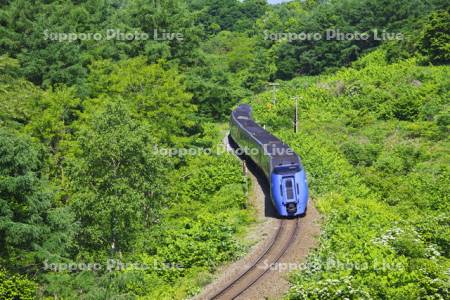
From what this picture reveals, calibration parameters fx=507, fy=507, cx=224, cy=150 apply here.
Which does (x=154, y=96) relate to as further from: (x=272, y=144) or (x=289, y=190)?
(x=289, y=190)

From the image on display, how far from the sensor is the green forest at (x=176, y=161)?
2084 cm

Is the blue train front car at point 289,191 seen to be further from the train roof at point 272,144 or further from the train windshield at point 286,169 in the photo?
the train roof at point 272,144

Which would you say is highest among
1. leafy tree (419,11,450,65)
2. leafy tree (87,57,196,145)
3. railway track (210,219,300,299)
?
leafy tree (419,11,450,65)

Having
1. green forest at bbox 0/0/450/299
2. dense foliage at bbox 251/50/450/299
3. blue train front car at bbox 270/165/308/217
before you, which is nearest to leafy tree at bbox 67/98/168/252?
green forest at bbox 0/0/450/299

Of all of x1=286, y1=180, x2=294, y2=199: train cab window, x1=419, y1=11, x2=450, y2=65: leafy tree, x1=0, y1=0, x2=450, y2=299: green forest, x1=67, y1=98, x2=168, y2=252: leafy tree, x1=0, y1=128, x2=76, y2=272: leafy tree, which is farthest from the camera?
x1=419, y1=11, x2=450, y2=65: leafy tree

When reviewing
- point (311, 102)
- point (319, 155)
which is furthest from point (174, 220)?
point (311, 102)

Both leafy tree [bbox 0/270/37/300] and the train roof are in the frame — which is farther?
the train roof

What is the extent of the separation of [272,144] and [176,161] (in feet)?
21.9

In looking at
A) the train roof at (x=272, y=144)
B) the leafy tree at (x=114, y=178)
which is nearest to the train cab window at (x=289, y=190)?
the train roof at (x=272, y=144)

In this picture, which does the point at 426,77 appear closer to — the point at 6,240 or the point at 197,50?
the point at 197,50

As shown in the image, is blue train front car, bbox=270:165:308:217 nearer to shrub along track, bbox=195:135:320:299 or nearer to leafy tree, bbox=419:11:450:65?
shrub along track, bbox=195:135:320:299

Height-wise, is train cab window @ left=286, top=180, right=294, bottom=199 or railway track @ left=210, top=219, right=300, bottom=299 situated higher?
train cab window @ left=286, top=180, right=294, bottom=199

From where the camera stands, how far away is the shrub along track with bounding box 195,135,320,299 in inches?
803

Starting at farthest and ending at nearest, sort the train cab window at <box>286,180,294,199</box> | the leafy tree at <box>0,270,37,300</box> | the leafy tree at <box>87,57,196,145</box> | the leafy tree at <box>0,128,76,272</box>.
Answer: the leafy tree at <box>87,57,196,145</box>, the train cab window at <box>286,180,294,199</box>, the leafy tree at <box>0,128,76,272</box>, the leafy tree at <box>0,270,37,300</box>
